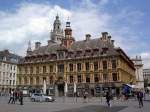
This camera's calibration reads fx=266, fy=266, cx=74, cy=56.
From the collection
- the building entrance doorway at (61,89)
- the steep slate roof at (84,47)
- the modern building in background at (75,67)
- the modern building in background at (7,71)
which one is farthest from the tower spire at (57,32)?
the building entrance doorway at (61,89)

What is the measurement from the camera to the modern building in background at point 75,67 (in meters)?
67.8

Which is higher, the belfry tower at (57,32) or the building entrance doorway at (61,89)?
the belfry tower at (57,32)

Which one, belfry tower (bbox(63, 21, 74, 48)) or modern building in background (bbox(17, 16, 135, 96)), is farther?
belfry tower (bbox(63, 21, 74, 48))

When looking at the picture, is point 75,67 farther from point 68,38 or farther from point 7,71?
point 7,71

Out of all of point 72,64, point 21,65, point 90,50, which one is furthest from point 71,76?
point 21,65

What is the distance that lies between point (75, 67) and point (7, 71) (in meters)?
34.2

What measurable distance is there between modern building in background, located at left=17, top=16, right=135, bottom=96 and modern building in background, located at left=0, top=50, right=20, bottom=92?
11.1m

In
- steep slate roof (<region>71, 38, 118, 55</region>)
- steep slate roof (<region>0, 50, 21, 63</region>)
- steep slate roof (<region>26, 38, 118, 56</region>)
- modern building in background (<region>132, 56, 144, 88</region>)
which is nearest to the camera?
A: steep slate roof (<region>71, 38, 118, 55</region>)

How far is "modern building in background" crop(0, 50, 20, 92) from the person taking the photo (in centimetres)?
9350

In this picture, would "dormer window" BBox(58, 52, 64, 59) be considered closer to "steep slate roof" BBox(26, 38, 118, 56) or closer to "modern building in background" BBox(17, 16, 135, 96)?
"modern building in background" BBox(17, 16, 135, 96)

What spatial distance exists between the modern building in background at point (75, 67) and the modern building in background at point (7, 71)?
36.4ft

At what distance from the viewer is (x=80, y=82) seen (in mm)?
71875

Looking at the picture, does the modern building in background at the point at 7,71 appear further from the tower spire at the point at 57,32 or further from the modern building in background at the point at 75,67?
the tower spire at the point at 57,32

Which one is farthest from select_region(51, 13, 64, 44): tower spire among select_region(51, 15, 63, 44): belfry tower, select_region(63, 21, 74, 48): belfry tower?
select_region(63, 21, 74, 48): belfry tower
